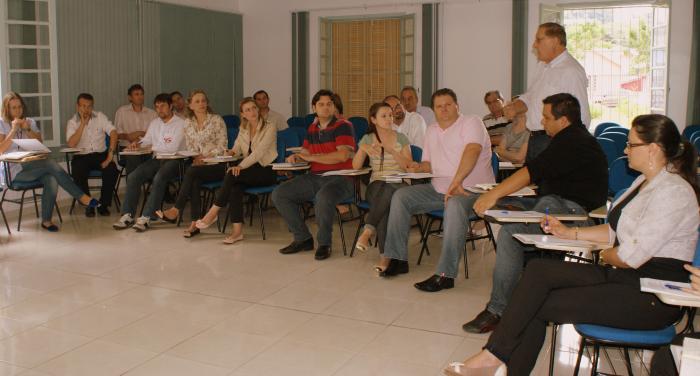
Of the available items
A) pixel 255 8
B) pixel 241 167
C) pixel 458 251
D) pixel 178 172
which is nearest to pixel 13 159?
pixel 178 172

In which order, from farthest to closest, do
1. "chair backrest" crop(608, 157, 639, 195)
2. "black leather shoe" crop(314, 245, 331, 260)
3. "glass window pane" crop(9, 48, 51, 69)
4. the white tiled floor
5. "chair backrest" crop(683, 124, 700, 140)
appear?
1. "chair backrest" crop(683, 124, 700, 140)
2. "glass window pane" crop(9, 48, 51, 69)
3. "black leather shoe" crop(314, 245, 331, 260)
4. "chair backrest" crop(608, 157, 639, 195)
5. the white tiled floor

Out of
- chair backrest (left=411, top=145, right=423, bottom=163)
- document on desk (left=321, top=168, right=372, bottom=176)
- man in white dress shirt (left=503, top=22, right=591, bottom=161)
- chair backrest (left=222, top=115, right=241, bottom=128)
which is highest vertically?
man in white dress shirt (left=503, top=22, right=591, bottom=161)

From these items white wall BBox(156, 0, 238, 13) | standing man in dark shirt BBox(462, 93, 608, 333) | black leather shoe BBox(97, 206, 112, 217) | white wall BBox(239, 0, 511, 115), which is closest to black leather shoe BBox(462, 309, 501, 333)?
standing man in dark shirt BBox(462, 93, 608, 333)

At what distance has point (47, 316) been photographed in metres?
4.21

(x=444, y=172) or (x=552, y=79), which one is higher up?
(x=552, y=79)

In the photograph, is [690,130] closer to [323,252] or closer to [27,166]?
[323,252]

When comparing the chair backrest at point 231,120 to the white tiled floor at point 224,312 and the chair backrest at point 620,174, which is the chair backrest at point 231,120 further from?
the chair backrest at point 620,174

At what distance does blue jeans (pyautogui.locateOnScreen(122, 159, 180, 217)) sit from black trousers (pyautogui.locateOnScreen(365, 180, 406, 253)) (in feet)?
8.41

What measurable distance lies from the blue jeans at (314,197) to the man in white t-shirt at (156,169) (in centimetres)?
159

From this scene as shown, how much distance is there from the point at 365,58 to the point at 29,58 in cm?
498

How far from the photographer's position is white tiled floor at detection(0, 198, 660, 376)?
3.50 m

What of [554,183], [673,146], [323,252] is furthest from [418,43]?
[673,146]

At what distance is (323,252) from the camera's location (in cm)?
564

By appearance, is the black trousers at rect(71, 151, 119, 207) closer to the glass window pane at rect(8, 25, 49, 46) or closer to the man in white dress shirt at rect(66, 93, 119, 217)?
the man in white dress shirt at rect(66, 93, 119, 217)
